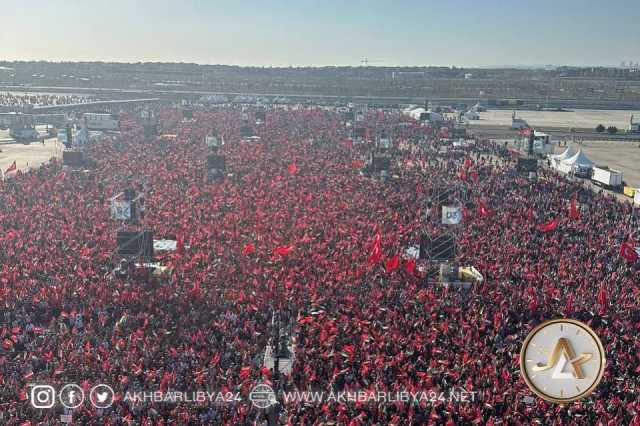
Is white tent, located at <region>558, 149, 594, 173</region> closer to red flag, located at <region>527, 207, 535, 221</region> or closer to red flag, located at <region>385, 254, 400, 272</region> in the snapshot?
red flag, located at <region>527, 207, 535, 221</region>

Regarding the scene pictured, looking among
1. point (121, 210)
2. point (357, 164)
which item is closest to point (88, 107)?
point (357, 164)

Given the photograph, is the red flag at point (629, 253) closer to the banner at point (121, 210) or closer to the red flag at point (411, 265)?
the red flag at point (411, 265)

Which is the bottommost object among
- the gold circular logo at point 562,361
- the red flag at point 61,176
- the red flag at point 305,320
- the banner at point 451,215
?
the red flag at point 305,320

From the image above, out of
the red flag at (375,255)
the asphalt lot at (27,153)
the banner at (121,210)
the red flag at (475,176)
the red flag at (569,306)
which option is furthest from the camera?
the asphalt lot at (27,153)

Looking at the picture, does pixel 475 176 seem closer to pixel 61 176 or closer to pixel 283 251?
pixel 283 251

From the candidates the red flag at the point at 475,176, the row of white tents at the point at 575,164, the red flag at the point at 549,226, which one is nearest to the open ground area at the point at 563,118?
the row of white tents at the point at 575,164

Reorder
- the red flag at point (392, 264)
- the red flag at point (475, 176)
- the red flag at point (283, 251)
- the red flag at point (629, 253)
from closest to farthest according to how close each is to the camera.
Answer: the red flag at point (392, 264) < the red flag at point (283, 251) < the red flag at point (629, 253) < the red flag at point (475, 176)

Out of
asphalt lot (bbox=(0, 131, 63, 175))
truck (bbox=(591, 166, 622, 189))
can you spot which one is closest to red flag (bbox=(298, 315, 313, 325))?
truck (bbox=(591, 166, 622, 189))
